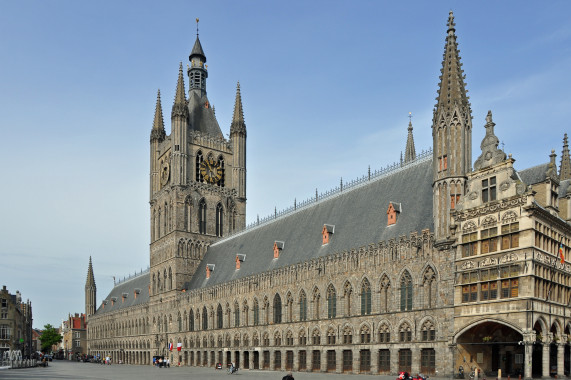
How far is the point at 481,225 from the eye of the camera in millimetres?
38094

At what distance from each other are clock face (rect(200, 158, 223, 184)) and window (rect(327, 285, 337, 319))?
3752cm

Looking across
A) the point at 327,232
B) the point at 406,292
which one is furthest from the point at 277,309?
the point at 406,292

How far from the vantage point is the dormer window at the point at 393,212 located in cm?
4638

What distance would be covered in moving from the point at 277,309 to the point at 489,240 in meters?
25.4

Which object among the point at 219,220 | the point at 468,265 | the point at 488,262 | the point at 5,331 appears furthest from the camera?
the point at 5,331

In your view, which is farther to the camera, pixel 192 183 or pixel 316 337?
pixel 192 183

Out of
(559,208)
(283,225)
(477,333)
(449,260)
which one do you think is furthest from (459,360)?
(283,225)

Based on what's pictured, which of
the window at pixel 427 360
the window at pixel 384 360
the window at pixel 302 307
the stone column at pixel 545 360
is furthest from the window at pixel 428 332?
the window at pixel 302 307

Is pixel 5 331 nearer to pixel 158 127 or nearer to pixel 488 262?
pixel 158 127

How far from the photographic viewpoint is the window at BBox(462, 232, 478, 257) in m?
38.4

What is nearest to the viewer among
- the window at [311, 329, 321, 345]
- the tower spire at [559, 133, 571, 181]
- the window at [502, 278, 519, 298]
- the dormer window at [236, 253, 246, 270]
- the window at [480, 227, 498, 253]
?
the window at [502, 278, 519, 298]

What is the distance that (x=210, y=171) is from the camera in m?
83.8

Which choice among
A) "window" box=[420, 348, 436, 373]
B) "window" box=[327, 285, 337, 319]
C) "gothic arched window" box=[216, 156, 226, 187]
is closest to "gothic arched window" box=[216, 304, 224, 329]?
"window" box=[327, 285, 337, 319]

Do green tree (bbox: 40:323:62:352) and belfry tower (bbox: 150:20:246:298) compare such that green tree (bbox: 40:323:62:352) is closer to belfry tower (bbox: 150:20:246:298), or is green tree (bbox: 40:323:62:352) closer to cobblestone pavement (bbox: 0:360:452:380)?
belfry tower (bbox: 150:20:246:298)
